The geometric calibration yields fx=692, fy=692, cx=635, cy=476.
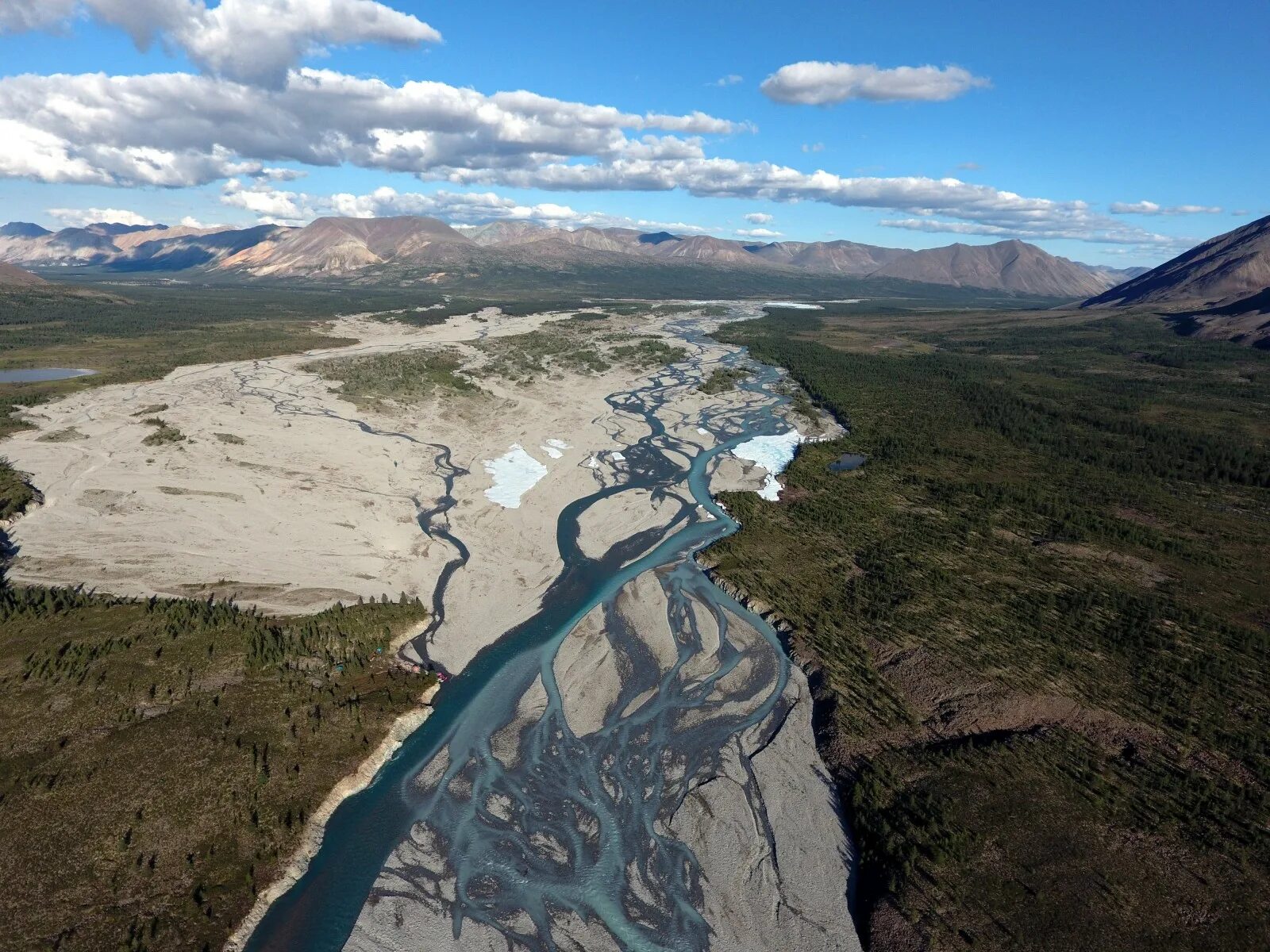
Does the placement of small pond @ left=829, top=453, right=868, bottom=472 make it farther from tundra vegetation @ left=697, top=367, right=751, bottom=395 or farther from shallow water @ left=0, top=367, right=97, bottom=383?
shallow water @ left=0, top=367, right=97, bottom=383

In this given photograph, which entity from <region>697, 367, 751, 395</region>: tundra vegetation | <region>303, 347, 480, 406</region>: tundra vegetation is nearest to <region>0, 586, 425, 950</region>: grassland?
<region>303, 347, 480, 406</region>: tundra vegetation

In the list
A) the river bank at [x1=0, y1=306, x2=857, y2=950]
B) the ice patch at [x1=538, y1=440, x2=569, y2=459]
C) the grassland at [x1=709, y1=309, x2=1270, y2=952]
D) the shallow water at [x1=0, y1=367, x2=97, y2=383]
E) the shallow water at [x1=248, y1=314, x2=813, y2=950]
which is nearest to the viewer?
the shallow water at [x1=248, y1=314, x2=813, y2=950]

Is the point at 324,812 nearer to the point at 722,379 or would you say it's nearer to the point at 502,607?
Result: the point at 502,607

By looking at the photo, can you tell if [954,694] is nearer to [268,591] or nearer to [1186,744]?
[1186,744]

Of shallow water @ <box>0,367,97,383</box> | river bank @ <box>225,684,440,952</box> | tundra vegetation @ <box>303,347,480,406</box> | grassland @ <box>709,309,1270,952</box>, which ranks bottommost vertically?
river bank @ <box>225,684,440,952</box>

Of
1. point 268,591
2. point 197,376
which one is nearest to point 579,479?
point 268,591
